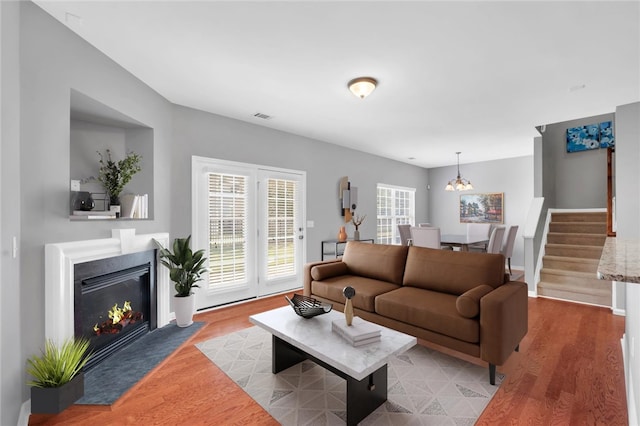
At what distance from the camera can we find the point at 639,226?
3410mm

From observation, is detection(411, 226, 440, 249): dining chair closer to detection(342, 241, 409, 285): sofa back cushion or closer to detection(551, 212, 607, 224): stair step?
detection(342, 241, 409, 285): sofa back cushion

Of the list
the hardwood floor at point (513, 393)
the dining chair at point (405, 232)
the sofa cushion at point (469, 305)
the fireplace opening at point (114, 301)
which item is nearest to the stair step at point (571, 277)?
the hardwood floor at point (513, 393)

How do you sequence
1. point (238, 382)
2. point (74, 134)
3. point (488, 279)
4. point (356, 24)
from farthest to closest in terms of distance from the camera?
point (74, 134), point (488, 279), point (238, 382), point (356, 24)

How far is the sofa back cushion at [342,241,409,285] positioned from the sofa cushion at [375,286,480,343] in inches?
14.5

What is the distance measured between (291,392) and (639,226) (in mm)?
4248

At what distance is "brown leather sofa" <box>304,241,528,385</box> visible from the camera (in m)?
2.21

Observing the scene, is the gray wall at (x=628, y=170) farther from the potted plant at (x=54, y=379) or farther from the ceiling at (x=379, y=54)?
the potted plant at (x=54, y=379)

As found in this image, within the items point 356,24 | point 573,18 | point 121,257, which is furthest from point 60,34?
point 573,18

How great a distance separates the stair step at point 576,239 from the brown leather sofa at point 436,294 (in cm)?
363

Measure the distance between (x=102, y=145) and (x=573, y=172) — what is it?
26.6 ft

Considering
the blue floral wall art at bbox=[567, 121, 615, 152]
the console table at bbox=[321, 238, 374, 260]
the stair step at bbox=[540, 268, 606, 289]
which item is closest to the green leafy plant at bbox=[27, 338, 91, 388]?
the console table at bbox=[321, 238, 374, 260]

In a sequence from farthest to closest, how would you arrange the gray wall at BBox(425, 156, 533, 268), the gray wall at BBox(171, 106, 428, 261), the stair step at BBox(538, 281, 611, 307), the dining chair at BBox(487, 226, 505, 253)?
the gray wall at BBox(425, 156, 533, 268) < the dining chair at BBox(487, 226, 505, 253) < the stair step at BBox(538, 281, 611, 307) < the gray wall at BBox(171, 106, 428, 261)

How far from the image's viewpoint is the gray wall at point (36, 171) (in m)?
1.78

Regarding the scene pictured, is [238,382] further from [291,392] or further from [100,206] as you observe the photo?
[100,206]
